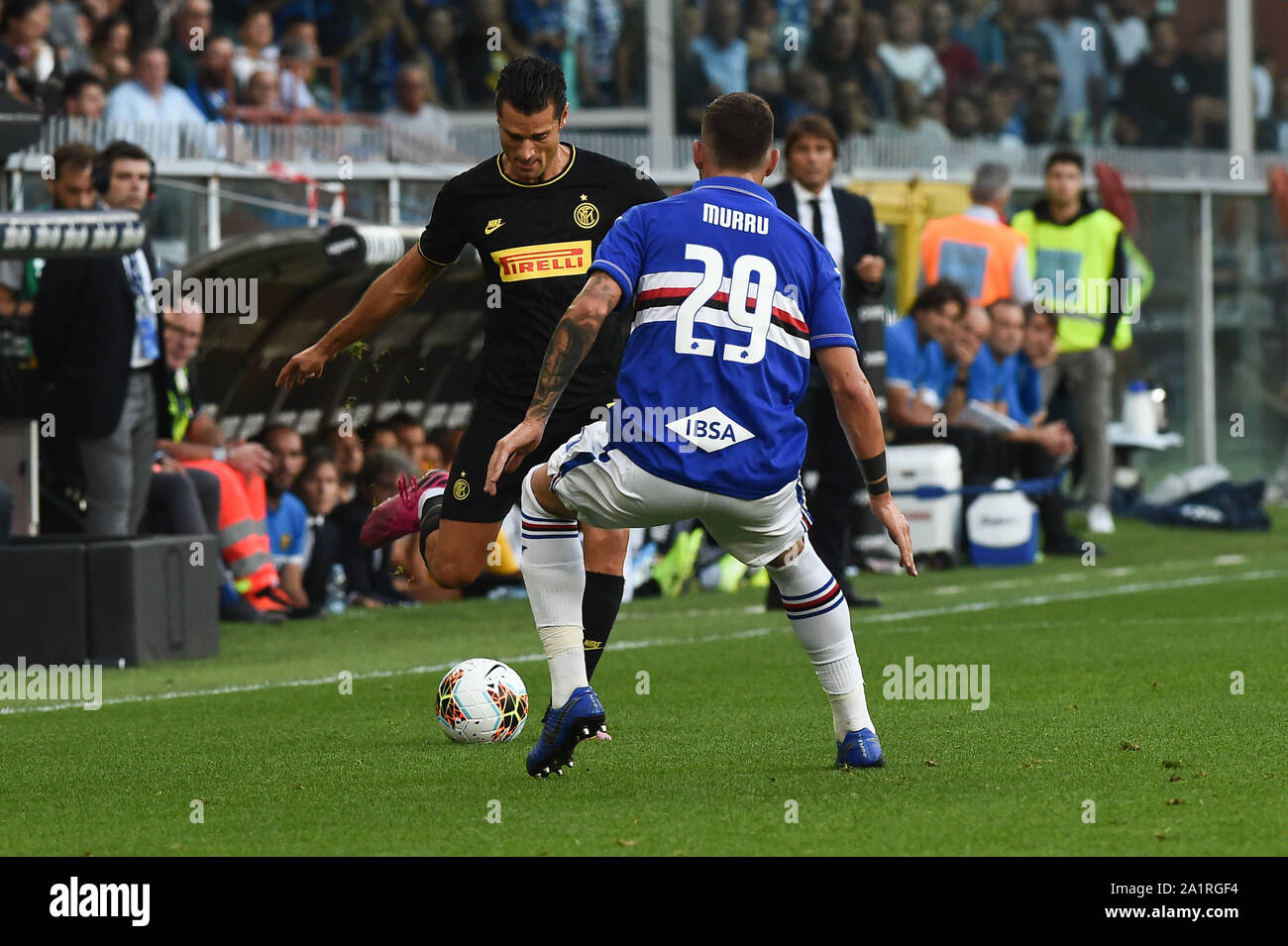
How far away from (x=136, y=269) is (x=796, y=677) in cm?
421

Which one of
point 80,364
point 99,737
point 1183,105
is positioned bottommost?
point 99,737

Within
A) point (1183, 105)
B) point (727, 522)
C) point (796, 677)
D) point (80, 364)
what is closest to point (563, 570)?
point (727, 522)

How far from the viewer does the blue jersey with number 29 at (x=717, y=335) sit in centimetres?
569

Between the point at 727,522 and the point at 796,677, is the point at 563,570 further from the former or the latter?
the point at 796,677

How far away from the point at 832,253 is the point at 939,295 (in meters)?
3.95

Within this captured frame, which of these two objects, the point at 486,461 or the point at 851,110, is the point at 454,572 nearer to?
the point at 486,461

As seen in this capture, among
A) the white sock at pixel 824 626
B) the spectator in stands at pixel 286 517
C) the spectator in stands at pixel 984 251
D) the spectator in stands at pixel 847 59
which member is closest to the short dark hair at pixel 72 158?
the spectator in stands at pixel 286 517

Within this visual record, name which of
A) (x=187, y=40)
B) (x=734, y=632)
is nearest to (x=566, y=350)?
(x=734, y=632)

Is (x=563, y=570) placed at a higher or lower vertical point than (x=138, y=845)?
higher

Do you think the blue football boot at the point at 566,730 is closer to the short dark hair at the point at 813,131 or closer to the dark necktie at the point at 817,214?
the short dark hair at the point at 813,131

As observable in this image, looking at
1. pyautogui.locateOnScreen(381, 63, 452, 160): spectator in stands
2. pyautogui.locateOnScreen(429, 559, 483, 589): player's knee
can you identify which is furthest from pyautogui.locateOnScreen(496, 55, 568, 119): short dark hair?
pyautogui.locateOnScreen(381, 63, 452, 160): spectator in stands

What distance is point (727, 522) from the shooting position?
5781mm

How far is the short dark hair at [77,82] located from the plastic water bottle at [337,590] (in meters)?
3.20

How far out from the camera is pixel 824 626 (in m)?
A: 5.97
